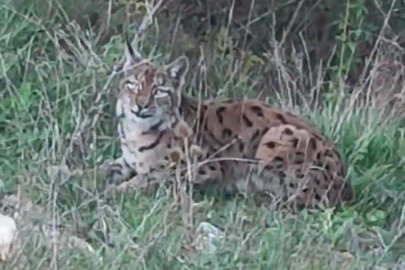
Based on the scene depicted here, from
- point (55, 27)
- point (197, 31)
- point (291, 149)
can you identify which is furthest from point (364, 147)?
point (197, 31)

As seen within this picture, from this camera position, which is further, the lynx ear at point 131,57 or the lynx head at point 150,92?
the lynx ear at point 131,57

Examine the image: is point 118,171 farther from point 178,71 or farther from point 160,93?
point 178,71

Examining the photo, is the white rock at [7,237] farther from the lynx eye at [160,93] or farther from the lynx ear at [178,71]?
the lynx ear at [178,71]

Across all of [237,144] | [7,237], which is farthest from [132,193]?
[7,237]

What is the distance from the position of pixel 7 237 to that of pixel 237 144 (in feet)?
5.72

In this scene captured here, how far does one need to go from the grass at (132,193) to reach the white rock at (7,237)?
60 millimetres

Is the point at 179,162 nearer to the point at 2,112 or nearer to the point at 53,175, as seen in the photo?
the point at 53,175

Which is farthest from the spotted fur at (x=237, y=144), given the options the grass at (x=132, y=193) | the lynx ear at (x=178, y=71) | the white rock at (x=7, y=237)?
the white rock at (x=7, y=237)

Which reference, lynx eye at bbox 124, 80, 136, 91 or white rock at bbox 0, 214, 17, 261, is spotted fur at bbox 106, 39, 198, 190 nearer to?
lynx eye at bbox 124, 80, 136, 91

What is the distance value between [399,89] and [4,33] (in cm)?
286

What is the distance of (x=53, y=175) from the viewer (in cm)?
659

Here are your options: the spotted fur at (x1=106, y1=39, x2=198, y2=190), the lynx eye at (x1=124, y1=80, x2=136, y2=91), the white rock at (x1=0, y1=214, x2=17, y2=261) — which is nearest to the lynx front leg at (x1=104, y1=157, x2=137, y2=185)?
the spotted fur at (x1=106, y1=39, x2=198, y2=190)

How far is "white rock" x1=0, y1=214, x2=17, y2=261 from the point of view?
5824mm

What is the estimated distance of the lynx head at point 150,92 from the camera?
712 centimetres
